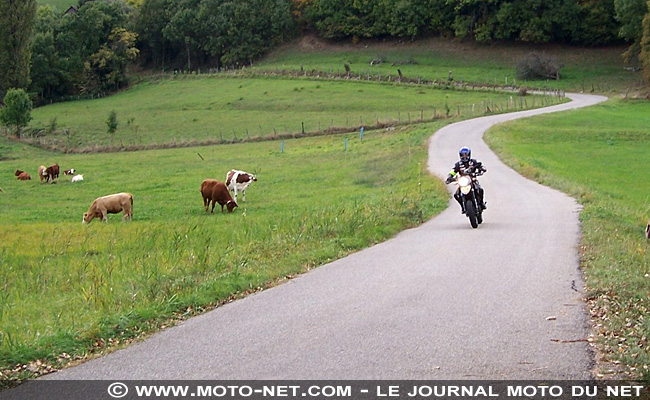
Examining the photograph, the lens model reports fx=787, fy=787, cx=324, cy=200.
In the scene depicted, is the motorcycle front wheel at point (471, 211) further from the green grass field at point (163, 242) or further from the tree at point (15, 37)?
the tree at point (15, 37)

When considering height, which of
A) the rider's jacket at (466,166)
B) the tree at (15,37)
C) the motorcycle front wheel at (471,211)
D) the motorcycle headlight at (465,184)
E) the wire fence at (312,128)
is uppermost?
the tree at (15,37)

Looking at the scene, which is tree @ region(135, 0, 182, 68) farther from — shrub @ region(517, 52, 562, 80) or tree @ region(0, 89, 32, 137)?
shrub @ region(517, 52, 562, 80)

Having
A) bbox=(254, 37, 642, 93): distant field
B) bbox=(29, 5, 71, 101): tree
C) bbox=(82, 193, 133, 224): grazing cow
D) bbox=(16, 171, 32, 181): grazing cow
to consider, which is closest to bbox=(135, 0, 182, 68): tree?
bbox=(29, 5, 71, 101): tree

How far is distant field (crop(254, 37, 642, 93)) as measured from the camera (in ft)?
301

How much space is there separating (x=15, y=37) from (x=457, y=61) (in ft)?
185

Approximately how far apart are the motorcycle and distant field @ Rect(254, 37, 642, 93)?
70220mm

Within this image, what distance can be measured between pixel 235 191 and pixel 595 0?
88.7 meters

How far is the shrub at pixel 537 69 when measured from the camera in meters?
94.3

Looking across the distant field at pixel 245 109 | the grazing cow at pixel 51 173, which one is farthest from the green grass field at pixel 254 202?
the grazing cow at pixel 51 173

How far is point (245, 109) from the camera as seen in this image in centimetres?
7956

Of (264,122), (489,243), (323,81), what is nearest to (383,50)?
(323,81)

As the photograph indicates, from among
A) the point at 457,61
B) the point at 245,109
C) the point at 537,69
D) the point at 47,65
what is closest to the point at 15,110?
the point at 245,109

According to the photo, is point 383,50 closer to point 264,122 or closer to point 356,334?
point 264,122

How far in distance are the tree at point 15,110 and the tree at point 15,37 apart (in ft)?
27.4
